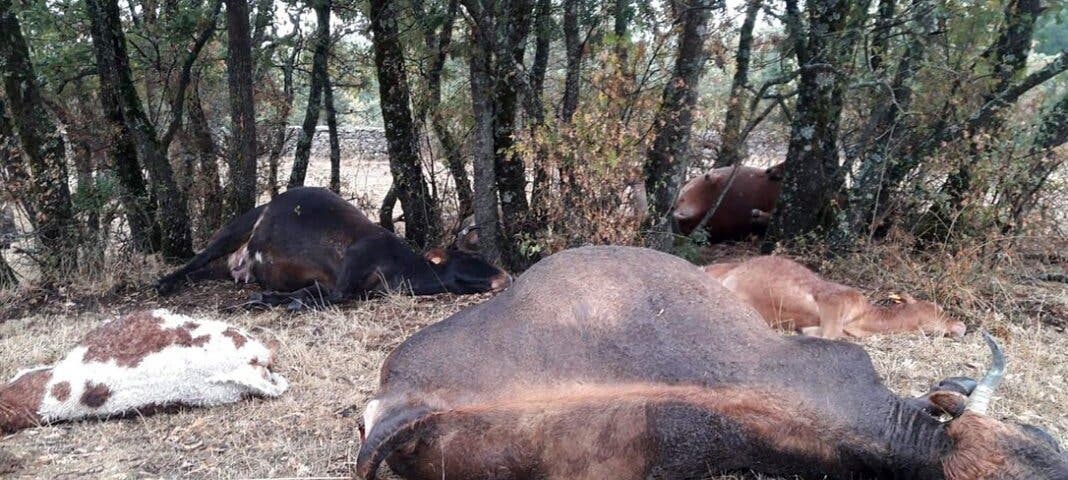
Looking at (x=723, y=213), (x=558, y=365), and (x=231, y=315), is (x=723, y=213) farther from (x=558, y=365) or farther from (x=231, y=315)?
(x=558, y=365)

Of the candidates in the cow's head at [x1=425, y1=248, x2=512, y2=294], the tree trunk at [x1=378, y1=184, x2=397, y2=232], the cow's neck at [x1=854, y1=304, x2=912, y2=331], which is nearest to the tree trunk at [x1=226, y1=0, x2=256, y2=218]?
the tree trunk at [x1=378, y1=184, x2=397, y2=232]

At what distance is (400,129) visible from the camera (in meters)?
8.21

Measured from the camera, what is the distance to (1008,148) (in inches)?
271

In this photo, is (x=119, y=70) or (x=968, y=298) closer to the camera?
(x=968, y=298)

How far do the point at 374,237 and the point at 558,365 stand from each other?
4290 millimetres

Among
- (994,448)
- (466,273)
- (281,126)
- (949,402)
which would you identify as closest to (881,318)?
(949,402)

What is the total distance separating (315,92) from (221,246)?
2.96 m

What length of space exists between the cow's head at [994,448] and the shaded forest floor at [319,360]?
121 cm

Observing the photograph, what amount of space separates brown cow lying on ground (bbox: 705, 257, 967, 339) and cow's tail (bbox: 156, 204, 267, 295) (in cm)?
444

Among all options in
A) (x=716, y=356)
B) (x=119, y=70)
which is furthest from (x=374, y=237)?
(x=716, y=356)

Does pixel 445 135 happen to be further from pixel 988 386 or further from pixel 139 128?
pixel 988 386

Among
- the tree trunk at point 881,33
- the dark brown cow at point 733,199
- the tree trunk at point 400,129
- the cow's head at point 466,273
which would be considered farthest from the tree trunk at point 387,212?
the tree trunk at point 881,33

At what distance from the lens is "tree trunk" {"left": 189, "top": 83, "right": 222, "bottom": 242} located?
952 centimetres

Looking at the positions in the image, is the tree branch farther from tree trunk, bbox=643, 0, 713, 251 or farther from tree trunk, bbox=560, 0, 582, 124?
tree trunk, bbox=643, 0, 713, 251
